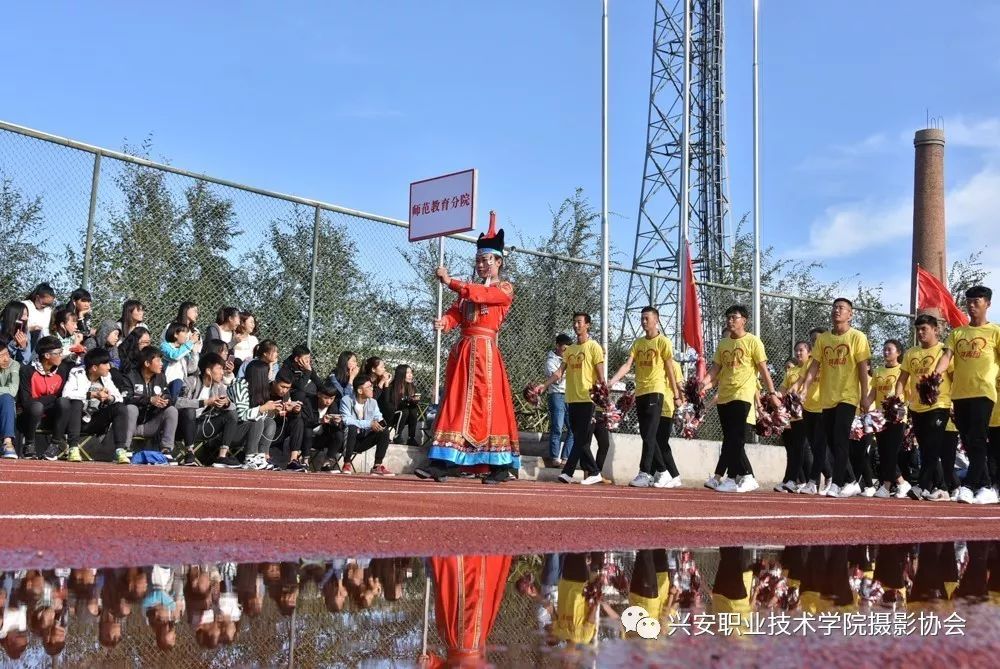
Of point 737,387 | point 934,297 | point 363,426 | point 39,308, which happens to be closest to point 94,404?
point 39,308

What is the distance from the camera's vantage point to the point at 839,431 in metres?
12.2

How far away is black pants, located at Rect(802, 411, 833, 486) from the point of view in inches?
506

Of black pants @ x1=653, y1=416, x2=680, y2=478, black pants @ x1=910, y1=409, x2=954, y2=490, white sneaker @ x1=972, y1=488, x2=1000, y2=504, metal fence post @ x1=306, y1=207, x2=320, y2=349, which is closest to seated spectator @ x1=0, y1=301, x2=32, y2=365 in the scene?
metal fence post @ x1=306, y1=207, x2=320, y2=349

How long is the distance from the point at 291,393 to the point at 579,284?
4907 mm

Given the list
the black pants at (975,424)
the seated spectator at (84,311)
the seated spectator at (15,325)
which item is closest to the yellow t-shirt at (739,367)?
the black pants at (975,424)

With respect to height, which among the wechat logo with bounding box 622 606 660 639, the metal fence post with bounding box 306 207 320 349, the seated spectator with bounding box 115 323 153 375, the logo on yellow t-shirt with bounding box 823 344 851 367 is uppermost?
the metal fence post with bounding box 306 207 320 349

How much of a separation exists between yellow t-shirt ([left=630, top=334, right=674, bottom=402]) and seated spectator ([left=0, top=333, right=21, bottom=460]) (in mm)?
6998

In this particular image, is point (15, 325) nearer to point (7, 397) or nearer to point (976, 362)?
point (7, 397)

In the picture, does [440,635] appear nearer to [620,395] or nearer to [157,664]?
[157,664]

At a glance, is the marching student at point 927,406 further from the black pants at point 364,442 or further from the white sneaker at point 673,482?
the black pants at point 364,442

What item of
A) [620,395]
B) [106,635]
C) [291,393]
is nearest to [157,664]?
[106,635]

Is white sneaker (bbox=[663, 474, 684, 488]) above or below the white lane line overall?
below

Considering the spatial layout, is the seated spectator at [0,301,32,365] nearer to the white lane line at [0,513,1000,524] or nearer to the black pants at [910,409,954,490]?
the white lane line at [0,513,1000,524]

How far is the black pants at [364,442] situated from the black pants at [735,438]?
4.03 meters
